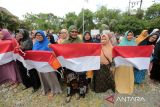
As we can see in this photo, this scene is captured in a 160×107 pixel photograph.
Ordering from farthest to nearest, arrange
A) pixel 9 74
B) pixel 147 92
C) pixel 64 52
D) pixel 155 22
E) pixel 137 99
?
pixel 155 22 < pixel 9 74 < pixel 147 92 < pixel 137 99 < pixel 64 52

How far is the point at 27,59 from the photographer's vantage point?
541 cm

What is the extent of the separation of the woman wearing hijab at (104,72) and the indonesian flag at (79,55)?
252mm

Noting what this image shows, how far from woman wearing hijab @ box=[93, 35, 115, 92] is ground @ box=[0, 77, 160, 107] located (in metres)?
0.17

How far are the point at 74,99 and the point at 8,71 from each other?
7.34ft

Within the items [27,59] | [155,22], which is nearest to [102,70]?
[27,59]

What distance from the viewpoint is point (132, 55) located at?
17.7 feet

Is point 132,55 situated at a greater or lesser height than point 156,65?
greater

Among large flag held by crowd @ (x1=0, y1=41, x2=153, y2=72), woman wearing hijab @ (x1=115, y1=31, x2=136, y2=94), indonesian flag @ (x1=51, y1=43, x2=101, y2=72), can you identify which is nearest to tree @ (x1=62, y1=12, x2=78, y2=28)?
large flag held by crowd @ (x1=0, y1=41, x2=153, y2=72)

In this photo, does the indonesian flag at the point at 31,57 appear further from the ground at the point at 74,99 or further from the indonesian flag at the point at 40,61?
the ground at the point at 74,99

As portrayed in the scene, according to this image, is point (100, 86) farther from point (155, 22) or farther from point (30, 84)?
point (155, 22)

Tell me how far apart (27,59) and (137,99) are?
2.90m

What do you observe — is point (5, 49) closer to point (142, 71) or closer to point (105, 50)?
point (105, 50)

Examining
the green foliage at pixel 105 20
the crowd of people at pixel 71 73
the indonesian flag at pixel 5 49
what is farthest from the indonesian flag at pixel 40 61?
the green foliage at pixel 105 20

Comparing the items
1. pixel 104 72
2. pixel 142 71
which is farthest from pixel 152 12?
pixel 104 72
